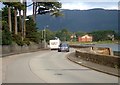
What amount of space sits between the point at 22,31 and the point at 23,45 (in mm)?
5020

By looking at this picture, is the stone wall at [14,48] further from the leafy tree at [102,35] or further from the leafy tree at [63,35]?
the leafy tree at [63,35]

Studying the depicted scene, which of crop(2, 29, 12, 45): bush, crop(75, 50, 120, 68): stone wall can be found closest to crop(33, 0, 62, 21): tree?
crop(2, 29, 12, 45): bush

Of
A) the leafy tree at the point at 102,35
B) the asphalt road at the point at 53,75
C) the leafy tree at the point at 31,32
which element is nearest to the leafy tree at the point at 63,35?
the leafy tree at the point at 102,35

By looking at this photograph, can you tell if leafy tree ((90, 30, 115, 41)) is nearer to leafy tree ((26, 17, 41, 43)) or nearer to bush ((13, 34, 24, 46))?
leafy tree ((26, 17, 41, 43))

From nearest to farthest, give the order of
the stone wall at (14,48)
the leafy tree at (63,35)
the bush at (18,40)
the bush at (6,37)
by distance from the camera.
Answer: the stone wall at (14,48) < the bush at (6,37) < the bush at (18,40) < the leafy tree at (63,35)

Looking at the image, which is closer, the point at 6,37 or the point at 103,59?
the point at 103,59

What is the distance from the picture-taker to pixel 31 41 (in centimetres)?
8812

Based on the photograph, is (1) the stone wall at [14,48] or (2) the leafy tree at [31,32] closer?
(1) the stone wall at [14,48]

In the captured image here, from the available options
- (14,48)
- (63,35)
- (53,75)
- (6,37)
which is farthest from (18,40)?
(63,35)

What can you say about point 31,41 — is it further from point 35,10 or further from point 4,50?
point 4,50

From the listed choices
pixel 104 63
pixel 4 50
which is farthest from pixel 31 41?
pixel 104 63

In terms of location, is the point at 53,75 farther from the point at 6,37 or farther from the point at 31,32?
the point at 31,32

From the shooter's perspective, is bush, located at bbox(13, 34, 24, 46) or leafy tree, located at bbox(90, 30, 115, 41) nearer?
bush, located at bbox(13, 34, 24, 46)

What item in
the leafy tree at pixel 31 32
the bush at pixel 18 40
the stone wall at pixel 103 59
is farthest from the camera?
the leafy tree at pixel 31 32
